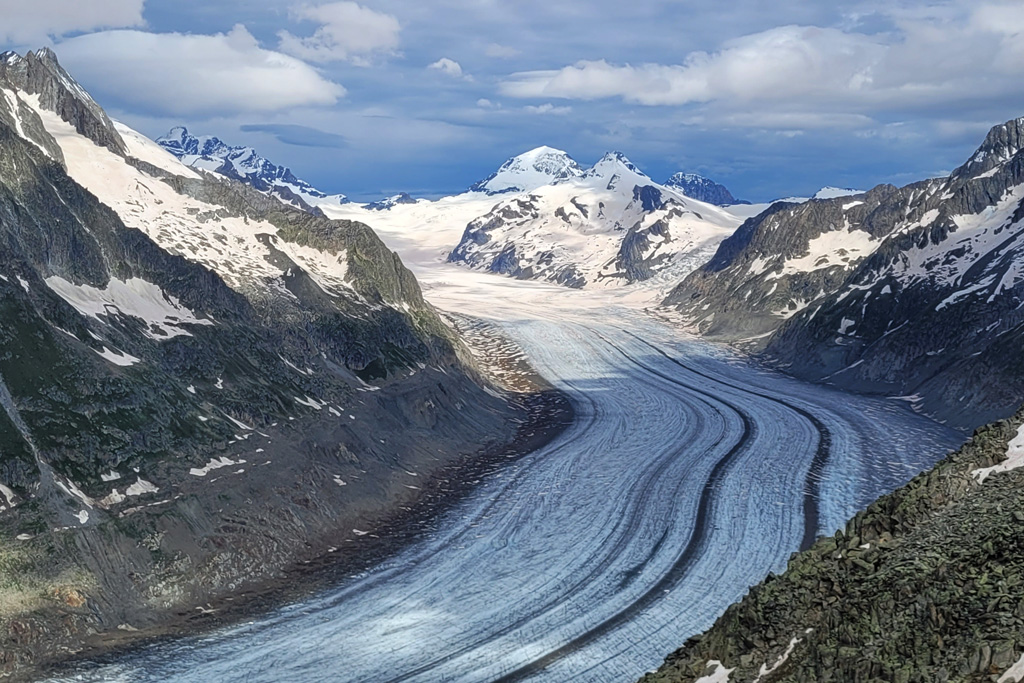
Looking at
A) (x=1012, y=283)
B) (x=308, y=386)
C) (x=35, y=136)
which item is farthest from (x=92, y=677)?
(x=1012, y=283)

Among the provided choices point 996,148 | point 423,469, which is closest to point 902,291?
point 996,148

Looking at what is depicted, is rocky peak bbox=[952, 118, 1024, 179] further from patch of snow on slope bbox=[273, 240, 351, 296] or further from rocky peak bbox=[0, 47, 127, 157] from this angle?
rocky peak bbox=[0, 47, 127, 157]

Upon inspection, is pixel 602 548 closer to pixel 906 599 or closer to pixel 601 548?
pixel 601 548

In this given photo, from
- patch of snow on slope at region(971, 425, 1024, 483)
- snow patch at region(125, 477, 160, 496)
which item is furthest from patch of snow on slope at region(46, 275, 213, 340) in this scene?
patch of snow on slope at region(971, 425, 1024, 483)

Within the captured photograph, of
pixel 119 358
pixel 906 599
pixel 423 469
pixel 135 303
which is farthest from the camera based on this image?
pixel 423 469

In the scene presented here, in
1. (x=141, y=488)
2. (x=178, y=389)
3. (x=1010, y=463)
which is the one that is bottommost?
(x=141, y=488)

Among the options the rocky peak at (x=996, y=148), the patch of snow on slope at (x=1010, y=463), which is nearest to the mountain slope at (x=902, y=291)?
the rocky peak at (x=996, y=148)

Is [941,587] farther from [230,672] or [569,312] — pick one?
[569,312]
